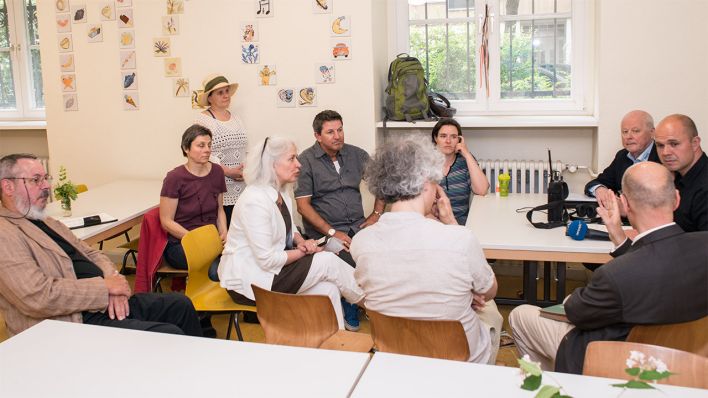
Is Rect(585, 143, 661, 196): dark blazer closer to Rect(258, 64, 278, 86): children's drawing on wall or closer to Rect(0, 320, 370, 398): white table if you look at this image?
Rect(258, 64, 278, 86): children's drawing on wall

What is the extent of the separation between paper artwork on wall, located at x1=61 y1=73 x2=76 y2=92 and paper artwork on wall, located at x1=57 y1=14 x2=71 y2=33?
36 centimetres

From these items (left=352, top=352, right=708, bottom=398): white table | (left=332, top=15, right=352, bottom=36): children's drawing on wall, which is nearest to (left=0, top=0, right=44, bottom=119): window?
(left=332, top=15, right=352, bottom=36): children's drawing on wall

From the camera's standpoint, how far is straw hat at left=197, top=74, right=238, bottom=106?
4664mm

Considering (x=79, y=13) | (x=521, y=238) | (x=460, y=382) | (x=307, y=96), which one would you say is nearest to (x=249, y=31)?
(x=307, y=96)

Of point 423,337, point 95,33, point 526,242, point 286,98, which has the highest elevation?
point 95,33

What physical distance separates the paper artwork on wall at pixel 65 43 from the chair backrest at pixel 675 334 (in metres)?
4.84

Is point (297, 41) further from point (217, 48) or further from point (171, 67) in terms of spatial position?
point (171, 67)

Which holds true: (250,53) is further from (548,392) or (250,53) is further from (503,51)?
(548,392)

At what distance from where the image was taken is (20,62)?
6281 millimetres

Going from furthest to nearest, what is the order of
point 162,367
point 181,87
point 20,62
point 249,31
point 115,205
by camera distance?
point 20,62 → point 181,87 → point 249,31 → point 115,205 → point 162,367

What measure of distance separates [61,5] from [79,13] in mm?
175

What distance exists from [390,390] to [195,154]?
2652 mm

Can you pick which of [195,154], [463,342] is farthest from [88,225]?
[463,342]

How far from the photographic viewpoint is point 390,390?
5.53ft
